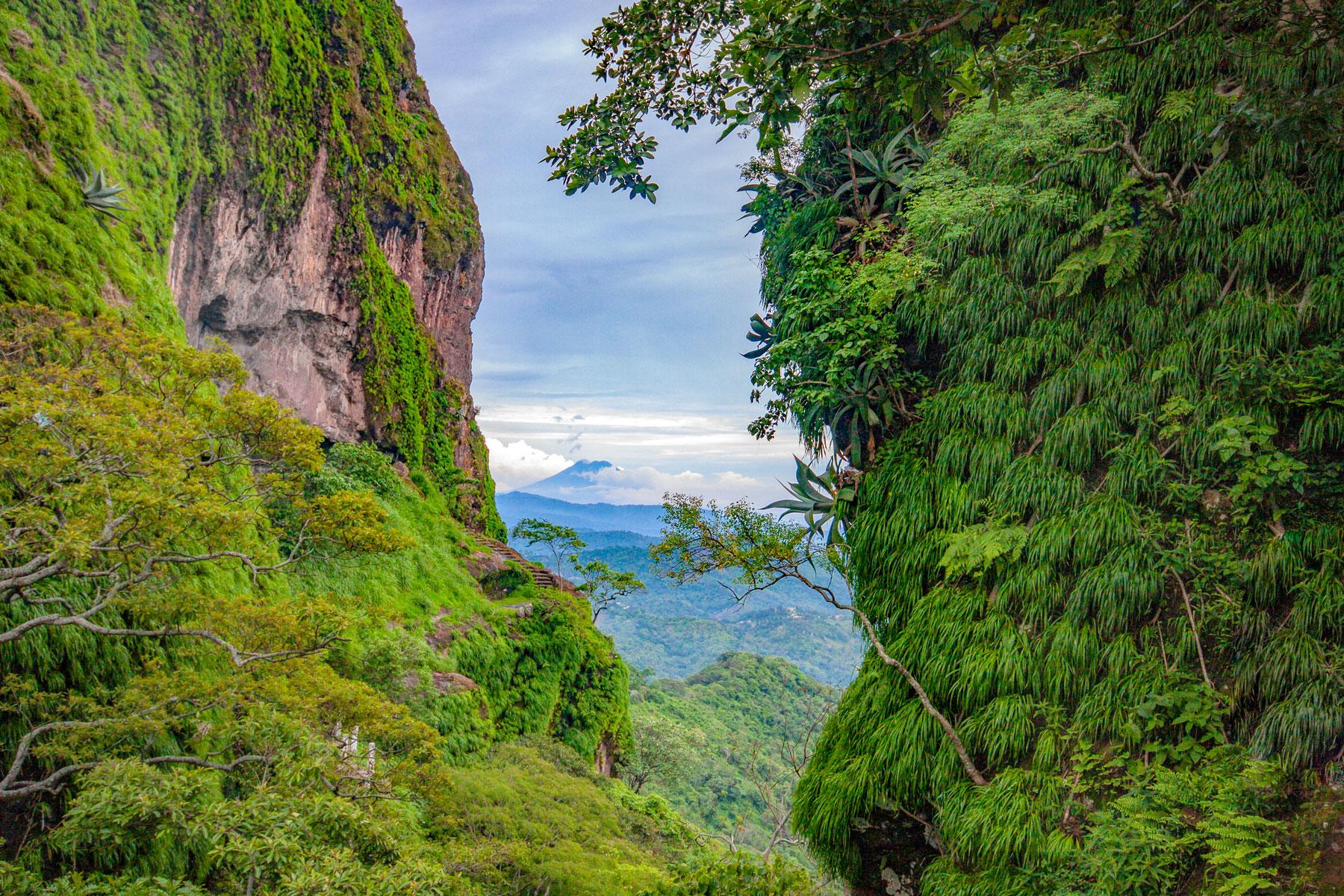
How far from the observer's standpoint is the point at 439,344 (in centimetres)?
2977

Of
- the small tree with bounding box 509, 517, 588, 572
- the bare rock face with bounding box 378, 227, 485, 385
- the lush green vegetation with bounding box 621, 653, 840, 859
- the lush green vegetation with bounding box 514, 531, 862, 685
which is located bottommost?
the lush green vegetation with bounding box 514, 531, 862, 685

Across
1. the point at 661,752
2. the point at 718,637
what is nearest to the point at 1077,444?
the point at 661,752

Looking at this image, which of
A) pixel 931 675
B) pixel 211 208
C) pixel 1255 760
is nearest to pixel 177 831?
pixel 931 675

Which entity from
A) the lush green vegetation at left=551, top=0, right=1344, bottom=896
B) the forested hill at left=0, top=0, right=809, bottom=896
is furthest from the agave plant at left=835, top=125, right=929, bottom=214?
the forested hill at left=0, top=0, right=809, bottom=896

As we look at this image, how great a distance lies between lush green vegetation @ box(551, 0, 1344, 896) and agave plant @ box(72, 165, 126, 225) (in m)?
8.73

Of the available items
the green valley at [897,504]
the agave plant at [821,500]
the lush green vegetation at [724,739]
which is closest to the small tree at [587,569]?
the lush green vegetation at [724,739]

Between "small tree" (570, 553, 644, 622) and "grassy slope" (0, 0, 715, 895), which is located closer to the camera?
"grassy slope" (0, 0, 715, 895)

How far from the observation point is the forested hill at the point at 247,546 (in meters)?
5.00

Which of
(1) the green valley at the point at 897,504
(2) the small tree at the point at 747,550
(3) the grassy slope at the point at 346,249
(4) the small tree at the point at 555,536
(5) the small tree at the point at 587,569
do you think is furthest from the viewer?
(4) the small tree at the point at 555,536

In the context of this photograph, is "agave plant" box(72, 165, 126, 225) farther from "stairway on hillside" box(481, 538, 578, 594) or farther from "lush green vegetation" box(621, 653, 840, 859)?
"stairway on hillside" box(481, 538, 578, 594)

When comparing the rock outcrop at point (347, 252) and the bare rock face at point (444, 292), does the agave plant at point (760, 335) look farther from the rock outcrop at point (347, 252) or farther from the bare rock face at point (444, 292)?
the bare rock face at point (444, 292)

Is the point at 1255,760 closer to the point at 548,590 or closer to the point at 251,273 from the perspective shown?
the point at 548,590

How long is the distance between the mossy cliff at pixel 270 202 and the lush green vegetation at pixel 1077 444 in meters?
9.04

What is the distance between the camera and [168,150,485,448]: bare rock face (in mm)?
17453
